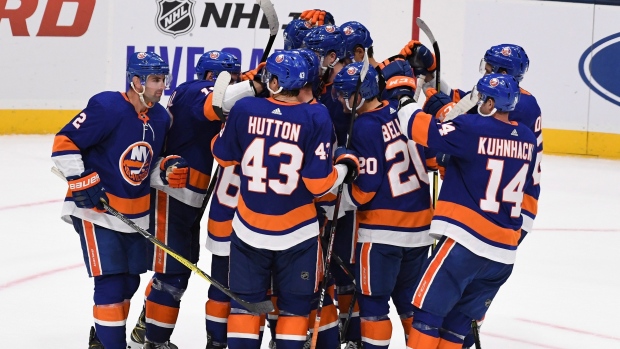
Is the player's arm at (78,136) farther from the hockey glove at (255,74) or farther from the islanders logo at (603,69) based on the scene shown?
the islanders logo at (603,69)

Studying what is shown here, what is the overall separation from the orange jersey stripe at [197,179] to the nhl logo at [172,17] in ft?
14.3

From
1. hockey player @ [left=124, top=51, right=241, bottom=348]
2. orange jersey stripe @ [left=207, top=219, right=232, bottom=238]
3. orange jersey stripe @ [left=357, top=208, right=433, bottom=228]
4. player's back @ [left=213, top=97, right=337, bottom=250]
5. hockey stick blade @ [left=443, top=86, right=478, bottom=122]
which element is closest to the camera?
player's back @ [left=213, top=97, right=337, bottom=250]

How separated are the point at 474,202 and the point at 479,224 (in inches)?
3.4

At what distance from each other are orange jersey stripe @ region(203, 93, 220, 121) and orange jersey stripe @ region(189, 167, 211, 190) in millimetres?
Answer: 313

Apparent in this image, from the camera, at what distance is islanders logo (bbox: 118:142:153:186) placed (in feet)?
13.5

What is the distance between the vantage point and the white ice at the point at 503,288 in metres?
4.95

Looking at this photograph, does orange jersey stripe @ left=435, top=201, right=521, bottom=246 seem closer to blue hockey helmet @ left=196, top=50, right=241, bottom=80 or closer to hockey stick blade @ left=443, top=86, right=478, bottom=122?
hockey stick blade @ left=443, top=86, right=478, bottom=122

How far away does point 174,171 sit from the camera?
4223 millimetres

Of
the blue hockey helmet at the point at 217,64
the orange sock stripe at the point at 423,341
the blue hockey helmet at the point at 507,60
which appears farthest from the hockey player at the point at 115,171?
the blue hockey helmet at the point at 507,60

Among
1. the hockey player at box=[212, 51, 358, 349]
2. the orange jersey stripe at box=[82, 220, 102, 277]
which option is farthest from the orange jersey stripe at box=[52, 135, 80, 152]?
the hockey player at box=[212, 51, 358, 349]

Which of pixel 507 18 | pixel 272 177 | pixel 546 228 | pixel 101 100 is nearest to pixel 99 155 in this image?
pixel 101 100

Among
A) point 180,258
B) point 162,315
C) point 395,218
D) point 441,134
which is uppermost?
point 441,134

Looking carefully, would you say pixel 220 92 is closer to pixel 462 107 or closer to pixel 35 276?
pixel 462 107

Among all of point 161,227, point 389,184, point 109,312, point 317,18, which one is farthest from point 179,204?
point 317,18
